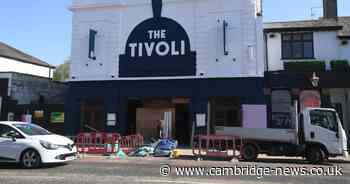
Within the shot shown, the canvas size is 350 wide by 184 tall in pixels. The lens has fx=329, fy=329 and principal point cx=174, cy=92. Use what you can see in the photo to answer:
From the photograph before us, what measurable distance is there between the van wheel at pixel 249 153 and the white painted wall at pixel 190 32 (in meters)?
7.26

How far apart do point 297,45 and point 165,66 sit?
877 centimetres

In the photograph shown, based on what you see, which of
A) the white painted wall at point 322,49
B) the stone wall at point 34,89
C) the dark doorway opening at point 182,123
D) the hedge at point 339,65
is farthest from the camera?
the stone wall at point 34,89

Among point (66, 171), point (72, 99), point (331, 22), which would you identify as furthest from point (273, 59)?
point (66, 171)

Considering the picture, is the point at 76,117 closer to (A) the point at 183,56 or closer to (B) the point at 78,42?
(B) the point at 78,42

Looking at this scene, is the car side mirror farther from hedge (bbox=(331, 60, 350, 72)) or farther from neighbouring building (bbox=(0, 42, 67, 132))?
hedge (bbox=(331, 60, 350, 72))

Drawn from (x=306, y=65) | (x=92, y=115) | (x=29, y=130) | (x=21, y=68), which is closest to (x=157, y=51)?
(x=92, y=115)

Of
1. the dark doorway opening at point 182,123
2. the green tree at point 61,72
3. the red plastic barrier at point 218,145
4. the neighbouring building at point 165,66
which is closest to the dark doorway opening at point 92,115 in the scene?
the neighbouring building at point 165,66

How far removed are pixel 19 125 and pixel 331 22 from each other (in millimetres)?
20308

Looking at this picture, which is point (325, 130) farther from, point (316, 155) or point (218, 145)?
point (218, 145)

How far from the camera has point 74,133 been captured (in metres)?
22.6

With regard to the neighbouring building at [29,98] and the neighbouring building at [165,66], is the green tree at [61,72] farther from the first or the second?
the neighbouring building at [165,66]

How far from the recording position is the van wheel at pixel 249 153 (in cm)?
1410

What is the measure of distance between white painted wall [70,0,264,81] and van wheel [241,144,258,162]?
7259 mm

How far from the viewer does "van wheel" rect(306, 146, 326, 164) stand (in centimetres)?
1346
